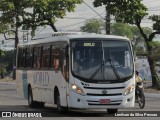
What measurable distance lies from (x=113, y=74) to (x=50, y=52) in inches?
131

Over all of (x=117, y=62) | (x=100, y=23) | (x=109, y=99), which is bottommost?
(x=100, y=23)

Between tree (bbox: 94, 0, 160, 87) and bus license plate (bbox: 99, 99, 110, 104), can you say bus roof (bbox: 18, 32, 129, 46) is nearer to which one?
bus license plate (bbox: 99, 99, 110, 104)

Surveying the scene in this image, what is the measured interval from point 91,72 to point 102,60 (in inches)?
22.5

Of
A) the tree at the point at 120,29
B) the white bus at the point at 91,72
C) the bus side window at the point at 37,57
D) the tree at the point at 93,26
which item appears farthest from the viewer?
the tree at the point at 120,29

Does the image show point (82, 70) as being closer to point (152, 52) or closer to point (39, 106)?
point (39, 106)

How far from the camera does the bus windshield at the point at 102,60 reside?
55.1ft

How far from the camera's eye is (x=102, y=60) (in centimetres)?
1698

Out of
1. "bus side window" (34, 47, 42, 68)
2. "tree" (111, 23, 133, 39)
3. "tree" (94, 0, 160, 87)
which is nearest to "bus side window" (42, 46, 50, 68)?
"bus side window" (34, 47, 42, 68)

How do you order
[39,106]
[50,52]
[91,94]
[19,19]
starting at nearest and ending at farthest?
[91,94], [50,52], [39,106], [19,19]

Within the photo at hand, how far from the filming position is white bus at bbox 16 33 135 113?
652 inches

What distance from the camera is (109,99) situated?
54.2 ft

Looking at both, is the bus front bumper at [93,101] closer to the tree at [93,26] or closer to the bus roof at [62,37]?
the bus roof at [62,37]

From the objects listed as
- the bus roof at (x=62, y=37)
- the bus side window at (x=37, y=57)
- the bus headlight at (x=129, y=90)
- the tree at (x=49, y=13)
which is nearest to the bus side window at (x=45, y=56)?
the bus roof at (x=62, y=37)

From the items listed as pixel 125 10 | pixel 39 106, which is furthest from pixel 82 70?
pixel 125 10
